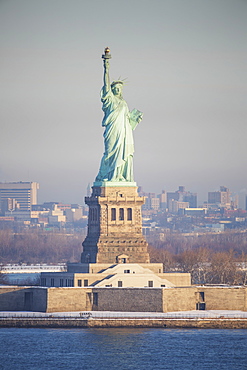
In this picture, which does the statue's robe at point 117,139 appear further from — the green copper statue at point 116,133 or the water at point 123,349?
the water at point 123,349

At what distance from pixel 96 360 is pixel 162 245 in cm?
8963

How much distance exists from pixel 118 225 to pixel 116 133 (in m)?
5.68

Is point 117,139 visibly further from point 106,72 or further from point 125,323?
point 125,323

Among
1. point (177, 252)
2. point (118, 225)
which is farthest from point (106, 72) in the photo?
point (177, 252)

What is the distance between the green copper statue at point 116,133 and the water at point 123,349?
44.4 ft

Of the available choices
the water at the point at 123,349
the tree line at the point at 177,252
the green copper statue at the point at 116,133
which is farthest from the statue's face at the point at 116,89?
the water at the point at 123,349

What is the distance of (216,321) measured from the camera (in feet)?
263

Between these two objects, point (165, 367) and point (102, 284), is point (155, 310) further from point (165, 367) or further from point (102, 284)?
point (165, 367)

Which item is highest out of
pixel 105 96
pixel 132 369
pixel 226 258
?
pixel 105 96

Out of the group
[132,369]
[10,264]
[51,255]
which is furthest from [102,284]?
[51,255]

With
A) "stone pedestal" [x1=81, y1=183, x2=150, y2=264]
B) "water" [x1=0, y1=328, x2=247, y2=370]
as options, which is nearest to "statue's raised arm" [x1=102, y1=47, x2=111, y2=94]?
"stone pedestal" [x1=81, y1=183, x2=150, y2=264]

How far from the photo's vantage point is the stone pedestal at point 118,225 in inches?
3484

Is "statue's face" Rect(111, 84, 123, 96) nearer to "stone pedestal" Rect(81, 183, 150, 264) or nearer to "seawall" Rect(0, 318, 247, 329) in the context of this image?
"stone pedestal" Rect(81, 183, 150, 264)

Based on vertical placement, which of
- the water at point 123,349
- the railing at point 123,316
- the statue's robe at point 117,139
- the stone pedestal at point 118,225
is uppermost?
the statue's robe at point 117,139
